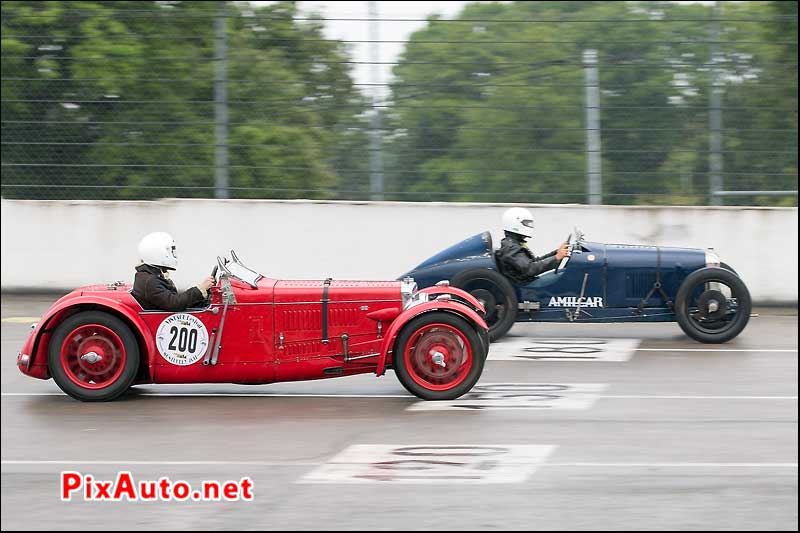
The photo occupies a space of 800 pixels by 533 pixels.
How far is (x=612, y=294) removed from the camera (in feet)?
42.0

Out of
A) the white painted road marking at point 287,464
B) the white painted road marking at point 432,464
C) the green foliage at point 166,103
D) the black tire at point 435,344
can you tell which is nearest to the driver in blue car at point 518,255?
the black tire at point 435,344

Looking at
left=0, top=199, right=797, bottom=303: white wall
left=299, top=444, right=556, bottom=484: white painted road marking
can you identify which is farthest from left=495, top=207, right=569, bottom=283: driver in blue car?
left=299, top=444, right=556, bottom=484: white painted road marking

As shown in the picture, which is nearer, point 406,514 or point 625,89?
point 406,514

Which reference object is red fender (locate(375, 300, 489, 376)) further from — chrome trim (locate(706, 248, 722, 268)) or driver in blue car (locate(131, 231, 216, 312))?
chrome trim (locate(706, 248, 722, 268))

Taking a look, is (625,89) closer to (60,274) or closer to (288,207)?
(288,207)

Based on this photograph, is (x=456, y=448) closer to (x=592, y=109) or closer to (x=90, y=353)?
(x=90, y=353)

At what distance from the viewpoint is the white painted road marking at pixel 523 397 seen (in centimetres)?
963

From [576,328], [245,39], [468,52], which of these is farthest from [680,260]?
[245,39]

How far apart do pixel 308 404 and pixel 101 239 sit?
7.88 meters

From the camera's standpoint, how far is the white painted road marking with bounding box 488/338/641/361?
39.8 ft

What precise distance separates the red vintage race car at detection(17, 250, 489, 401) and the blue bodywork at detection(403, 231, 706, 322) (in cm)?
296

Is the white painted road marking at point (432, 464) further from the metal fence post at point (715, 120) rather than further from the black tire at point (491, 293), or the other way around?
the metal fence post at point (715, 120)

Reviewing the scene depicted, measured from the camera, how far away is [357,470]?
7.69 metres

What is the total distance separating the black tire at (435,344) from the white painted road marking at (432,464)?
1.44 meters
